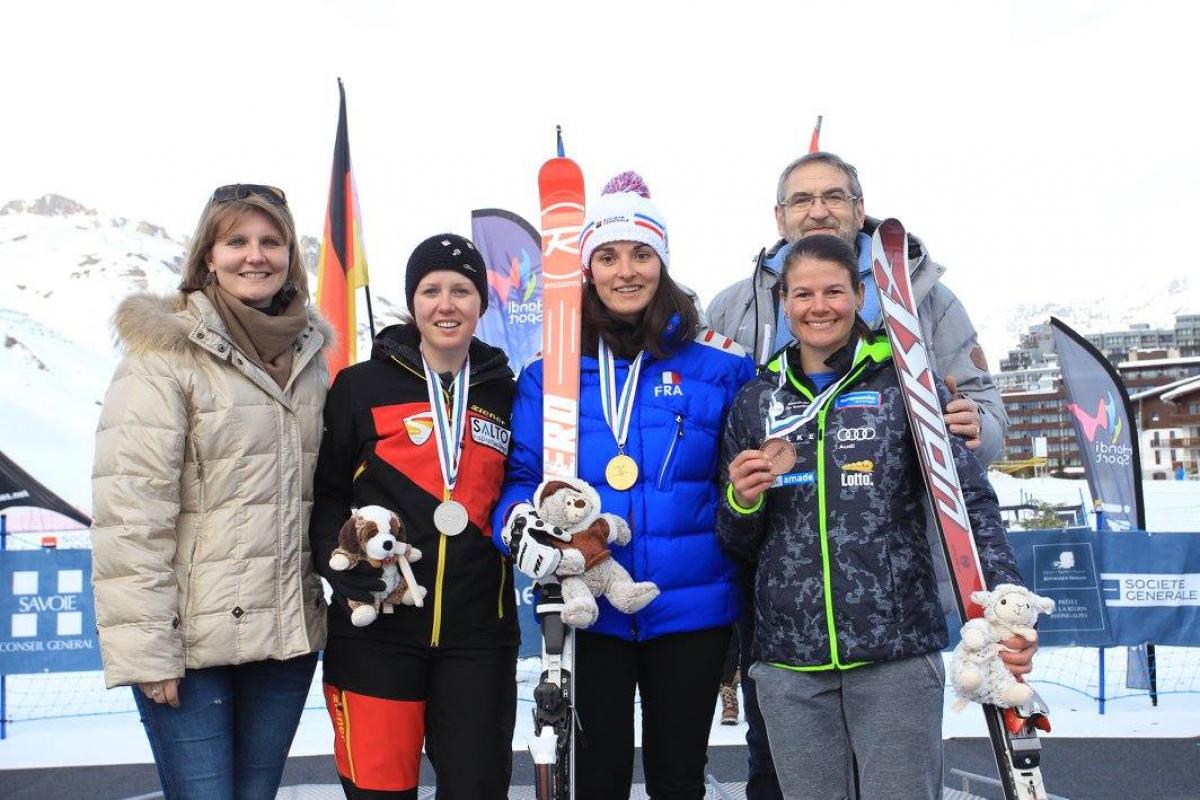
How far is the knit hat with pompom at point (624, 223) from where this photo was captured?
2.54 m

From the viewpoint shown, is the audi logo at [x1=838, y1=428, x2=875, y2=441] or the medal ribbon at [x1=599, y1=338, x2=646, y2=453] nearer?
the audi logo at [x1=838, y1=428, x2=875, y2=441]

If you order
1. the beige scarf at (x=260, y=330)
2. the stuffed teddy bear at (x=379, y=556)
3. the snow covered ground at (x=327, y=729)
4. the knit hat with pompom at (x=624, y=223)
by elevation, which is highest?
the knit hat with pompom at (x=624, y=223)

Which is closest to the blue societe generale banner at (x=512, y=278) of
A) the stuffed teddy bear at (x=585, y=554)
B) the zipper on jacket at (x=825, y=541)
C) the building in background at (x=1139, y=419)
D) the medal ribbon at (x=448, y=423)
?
the building in background at (x=1139, y=419)

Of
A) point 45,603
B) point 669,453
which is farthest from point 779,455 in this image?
point 45,603

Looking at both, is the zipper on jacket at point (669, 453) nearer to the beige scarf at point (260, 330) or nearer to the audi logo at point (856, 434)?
the audi logo at point (856, 434)

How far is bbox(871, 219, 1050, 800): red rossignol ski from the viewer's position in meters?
1.98

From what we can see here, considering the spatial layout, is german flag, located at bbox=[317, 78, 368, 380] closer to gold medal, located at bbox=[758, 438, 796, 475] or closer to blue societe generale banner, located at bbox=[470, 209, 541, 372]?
blue societe generale banner, located at bbox=[470, 209, 541, 372]

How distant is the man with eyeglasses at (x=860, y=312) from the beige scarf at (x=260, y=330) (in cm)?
139

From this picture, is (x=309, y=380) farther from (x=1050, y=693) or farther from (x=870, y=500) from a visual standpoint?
(x=1050, y=693)

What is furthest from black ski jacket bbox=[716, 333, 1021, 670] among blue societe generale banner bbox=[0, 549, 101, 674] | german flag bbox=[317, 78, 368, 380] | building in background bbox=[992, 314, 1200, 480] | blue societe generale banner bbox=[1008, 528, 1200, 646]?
german flag bbox=[317, 78, 368, 380]

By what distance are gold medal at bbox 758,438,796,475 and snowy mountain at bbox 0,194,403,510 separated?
117cm

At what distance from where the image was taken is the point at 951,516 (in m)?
2.12

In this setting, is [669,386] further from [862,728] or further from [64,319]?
[64,319]

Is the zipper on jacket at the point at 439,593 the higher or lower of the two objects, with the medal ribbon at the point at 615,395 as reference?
lower
